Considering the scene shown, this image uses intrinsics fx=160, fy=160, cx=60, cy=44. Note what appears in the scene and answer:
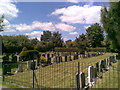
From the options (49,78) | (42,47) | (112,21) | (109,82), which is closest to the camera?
(109,82)

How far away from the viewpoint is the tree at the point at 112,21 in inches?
647

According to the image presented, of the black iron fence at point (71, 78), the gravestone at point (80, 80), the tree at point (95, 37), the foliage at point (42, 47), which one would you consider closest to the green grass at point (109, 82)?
the black iron fence at point (71, 78)

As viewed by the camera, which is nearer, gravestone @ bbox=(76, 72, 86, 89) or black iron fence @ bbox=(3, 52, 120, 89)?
gravestone @ bbox=(76, 72, 86, 89)

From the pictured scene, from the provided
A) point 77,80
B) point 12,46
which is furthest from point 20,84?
point 12,46

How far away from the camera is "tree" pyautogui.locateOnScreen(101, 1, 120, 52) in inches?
647

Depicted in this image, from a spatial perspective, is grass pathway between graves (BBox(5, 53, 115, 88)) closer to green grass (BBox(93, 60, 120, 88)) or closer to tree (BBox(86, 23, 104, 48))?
green grass (BBox(93, 60, 120, 88))

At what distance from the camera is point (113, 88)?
5.53 m

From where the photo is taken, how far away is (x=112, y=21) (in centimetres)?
1727

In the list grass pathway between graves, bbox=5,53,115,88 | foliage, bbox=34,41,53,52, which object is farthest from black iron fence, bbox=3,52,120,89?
foliage, bbox=34,41,53,52

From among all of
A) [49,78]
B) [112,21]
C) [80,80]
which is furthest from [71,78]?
[112,21]

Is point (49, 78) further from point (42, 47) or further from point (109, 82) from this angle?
point (42, 47)

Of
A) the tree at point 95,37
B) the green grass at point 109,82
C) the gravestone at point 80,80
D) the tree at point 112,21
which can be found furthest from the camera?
the tree at point 95,37

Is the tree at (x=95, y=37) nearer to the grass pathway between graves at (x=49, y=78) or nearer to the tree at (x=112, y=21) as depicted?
the tree at (x=112, y=21)

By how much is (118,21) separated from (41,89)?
13318 millimetres
